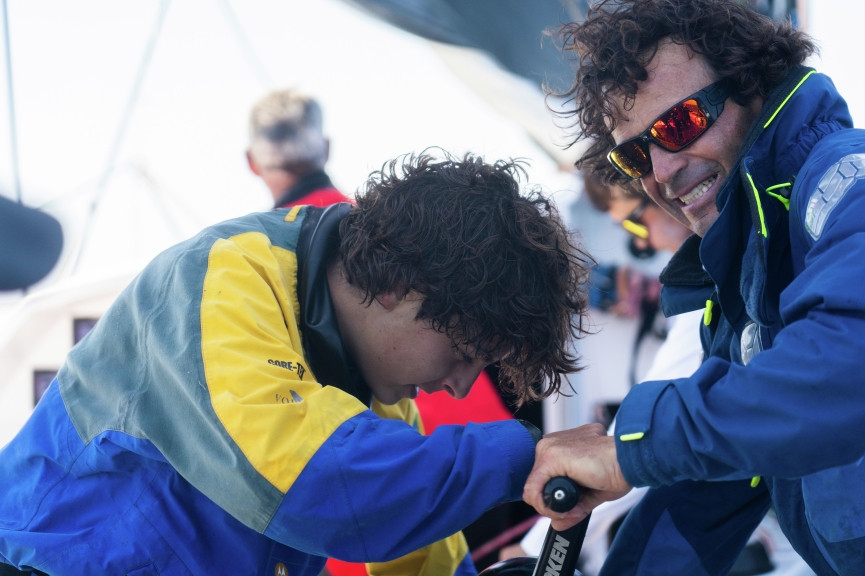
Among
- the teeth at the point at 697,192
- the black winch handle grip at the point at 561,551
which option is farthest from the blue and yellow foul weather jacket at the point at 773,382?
the black winch handle grip at the point at 561,551

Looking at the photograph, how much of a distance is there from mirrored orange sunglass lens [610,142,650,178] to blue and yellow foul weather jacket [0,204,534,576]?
2.52 feet

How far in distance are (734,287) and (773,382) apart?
68 centimetres

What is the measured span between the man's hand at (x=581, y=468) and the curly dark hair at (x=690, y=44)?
2.98 feet

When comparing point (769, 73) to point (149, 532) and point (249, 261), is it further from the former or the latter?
point (149, 532)

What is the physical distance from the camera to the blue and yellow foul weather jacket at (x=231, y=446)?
1573 mm

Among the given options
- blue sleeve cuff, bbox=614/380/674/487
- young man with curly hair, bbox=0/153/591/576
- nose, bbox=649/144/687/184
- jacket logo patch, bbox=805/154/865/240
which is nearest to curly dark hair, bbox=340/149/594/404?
young man with curly hair, bbox=0/153/591/576

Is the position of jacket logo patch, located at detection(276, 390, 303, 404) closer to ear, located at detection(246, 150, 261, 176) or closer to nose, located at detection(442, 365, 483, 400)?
nose, located at detection(442, 365, 483, 400)

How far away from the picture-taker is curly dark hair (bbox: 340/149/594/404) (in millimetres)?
2043

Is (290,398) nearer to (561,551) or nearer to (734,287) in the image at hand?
(561,551)

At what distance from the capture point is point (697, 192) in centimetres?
216

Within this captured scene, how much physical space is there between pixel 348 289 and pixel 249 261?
34cm

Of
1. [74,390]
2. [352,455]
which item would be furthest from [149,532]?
[352,455]

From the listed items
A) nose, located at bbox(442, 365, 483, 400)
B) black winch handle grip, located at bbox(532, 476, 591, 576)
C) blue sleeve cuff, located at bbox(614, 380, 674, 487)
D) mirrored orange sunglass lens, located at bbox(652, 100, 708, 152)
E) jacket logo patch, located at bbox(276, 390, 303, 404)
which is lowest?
black winch handle grip, located at bbox(532, 476, 591, 576)

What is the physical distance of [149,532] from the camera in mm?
1804
